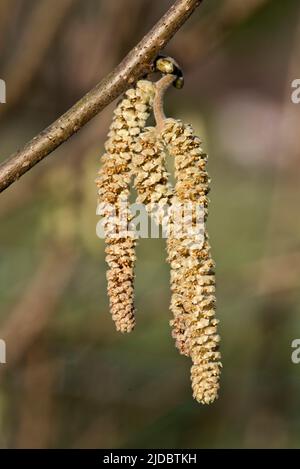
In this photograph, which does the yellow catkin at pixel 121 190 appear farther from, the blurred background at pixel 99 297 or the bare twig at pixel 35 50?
the bare twig at pixel 35 50

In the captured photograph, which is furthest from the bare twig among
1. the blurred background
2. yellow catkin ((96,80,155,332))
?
yellow catkin ((96,80,155,332))

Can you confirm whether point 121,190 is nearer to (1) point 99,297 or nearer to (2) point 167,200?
(2) point 167,200

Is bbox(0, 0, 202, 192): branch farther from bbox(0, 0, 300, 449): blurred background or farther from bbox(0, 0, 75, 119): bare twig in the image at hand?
bbox(0, 0, 75, 119): bare twig

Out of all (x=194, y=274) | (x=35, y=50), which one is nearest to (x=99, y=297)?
(x=35, y=50)

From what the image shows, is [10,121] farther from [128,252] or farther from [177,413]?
[128,252]

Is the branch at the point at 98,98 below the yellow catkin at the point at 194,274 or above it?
above

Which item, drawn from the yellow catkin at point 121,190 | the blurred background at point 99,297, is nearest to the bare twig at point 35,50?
the blurred background at point 99,297
